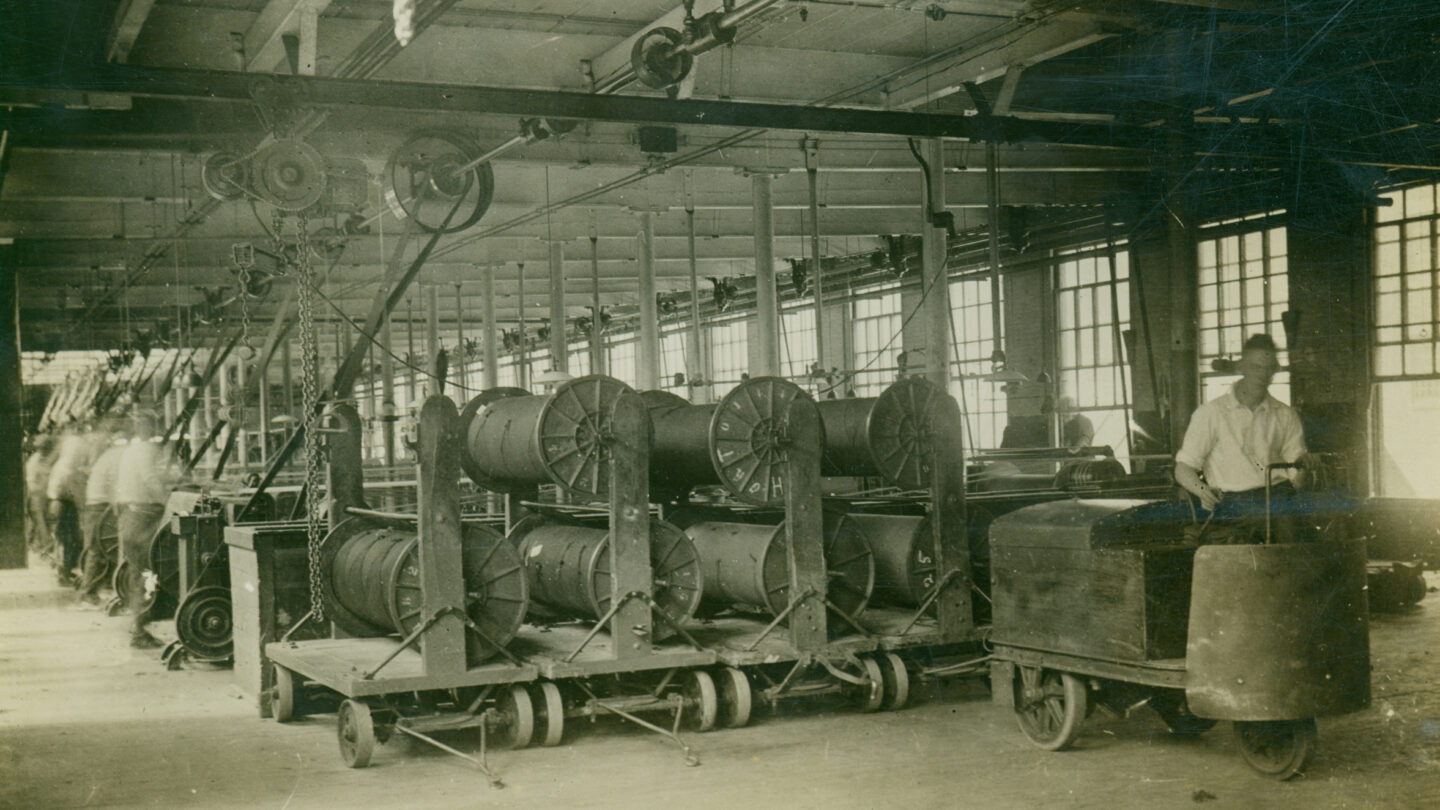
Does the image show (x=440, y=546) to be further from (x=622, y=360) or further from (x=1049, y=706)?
(x=622, y=360)

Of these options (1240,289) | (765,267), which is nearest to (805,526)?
(765,267)

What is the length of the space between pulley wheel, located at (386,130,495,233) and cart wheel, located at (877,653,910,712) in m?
4.37

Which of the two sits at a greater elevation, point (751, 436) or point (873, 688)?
point (751, 436)

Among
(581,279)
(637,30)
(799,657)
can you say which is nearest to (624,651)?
(799,657)

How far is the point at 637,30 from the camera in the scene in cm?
1112

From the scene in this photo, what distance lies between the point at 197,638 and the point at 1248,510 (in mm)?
8345

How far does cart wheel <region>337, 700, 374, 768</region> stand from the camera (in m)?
7.12

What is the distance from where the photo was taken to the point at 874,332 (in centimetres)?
2559

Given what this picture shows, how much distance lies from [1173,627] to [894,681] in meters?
2.50

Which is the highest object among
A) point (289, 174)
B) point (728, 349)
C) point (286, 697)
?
point (289, 174)

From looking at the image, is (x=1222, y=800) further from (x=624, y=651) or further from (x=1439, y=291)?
(x=1439, y=291)

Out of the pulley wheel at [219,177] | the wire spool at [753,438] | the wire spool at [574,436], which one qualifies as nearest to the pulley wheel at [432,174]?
the pulley wheel at [219,177]

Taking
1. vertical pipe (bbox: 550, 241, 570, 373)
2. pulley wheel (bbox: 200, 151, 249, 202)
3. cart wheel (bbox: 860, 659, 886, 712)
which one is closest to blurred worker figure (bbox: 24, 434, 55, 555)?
vertical pipe (bbox: 550, 241, 570, 373)

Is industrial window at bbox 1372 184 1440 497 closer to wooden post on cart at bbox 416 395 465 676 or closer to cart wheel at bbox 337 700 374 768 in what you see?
wooden post on cart at bbox 416 395 465 676
